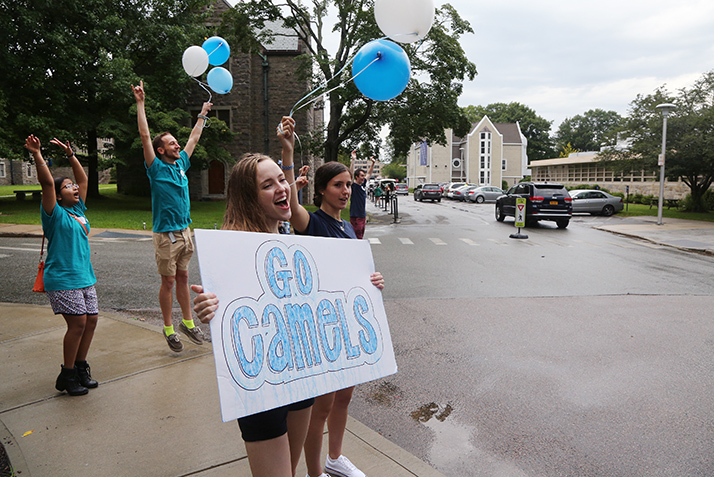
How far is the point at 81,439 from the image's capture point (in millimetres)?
3008

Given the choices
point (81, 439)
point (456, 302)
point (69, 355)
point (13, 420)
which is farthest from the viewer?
point (456, 302)

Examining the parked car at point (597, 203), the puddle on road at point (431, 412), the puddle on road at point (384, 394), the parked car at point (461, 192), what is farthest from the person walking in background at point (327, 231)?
the parked car at point (461, 192)

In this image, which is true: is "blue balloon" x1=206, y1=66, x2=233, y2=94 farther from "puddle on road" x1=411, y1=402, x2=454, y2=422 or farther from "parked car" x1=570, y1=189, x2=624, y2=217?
"parked car" x1=570, y1=189, x2=624, y2=217

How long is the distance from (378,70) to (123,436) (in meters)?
3.06

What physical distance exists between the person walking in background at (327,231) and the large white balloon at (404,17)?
85.0 inches

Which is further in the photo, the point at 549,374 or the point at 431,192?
the point at 431,192

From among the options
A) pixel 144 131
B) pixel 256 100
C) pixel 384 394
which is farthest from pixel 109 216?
pixel 384 394

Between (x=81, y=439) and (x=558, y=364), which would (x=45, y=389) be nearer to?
(x=81, y=439)

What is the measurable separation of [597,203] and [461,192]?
54.6 feet

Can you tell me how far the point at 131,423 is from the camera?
3199 millimetres

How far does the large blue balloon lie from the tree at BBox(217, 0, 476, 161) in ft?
57.4

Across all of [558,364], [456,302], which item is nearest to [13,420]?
[558,364]

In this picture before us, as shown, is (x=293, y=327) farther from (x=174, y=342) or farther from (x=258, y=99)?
(x=258, y=99)

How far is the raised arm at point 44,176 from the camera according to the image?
3.36 m
